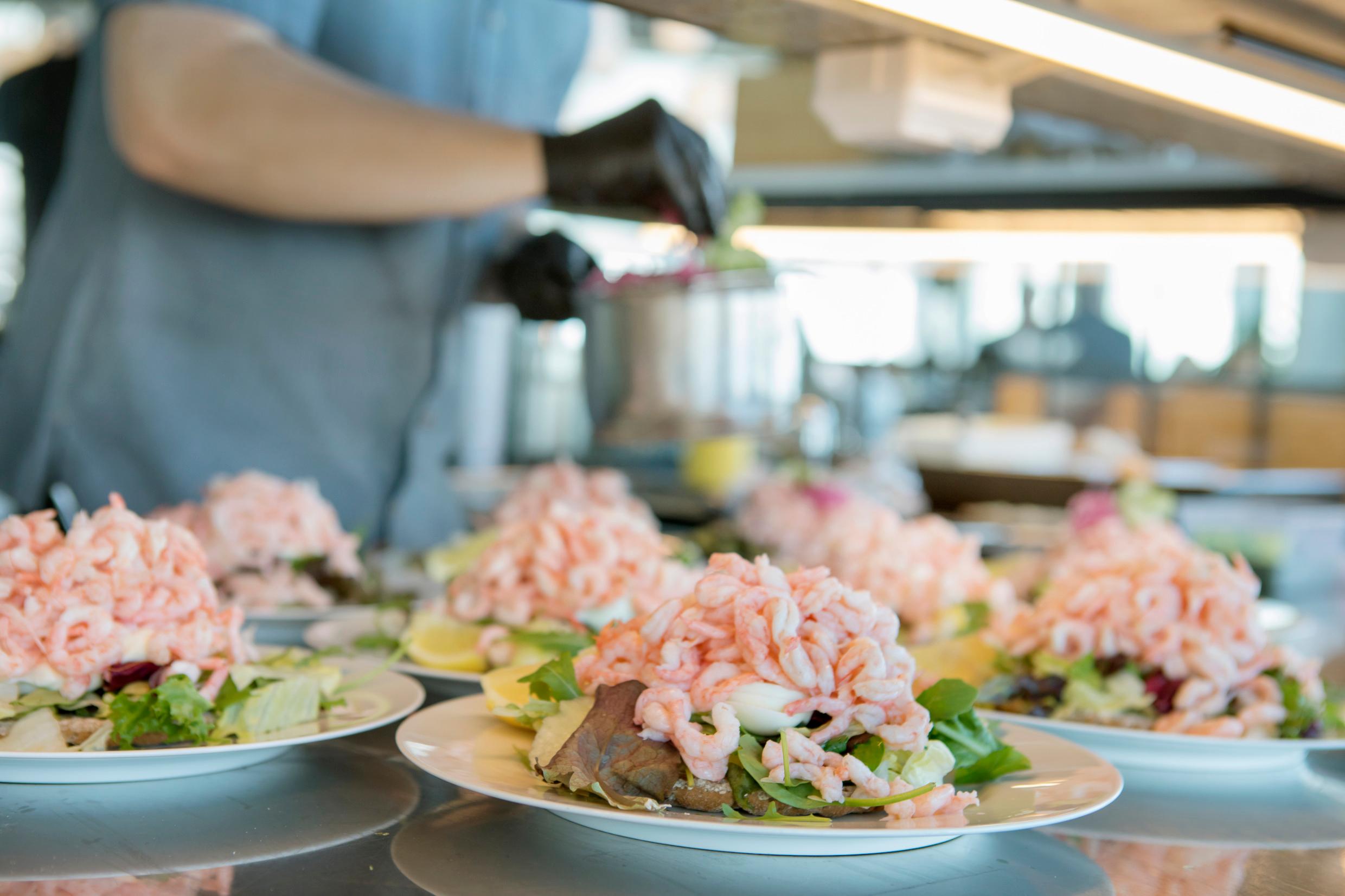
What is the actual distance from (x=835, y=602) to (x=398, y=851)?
28cm

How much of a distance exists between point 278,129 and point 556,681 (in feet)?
3.11

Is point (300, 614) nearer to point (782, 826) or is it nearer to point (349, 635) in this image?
point (349, 635)

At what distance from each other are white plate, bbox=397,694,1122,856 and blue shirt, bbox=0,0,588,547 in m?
1.07

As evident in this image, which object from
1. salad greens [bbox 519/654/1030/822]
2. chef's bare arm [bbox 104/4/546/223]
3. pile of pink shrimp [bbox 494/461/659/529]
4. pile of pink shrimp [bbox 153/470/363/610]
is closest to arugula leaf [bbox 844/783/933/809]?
salad greens [bbox 519/654/1030/822]

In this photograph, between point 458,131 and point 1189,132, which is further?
point 1189,132

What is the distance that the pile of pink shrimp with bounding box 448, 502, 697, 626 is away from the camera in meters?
1.02

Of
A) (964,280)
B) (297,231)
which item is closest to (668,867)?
(297,231)

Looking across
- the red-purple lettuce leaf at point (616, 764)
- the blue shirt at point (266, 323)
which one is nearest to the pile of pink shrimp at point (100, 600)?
the red-purple lettuce leaf at point (616, 764)

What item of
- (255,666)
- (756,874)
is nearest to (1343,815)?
(756,874)

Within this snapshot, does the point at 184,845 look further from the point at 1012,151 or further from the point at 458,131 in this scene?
the point at 1012,151

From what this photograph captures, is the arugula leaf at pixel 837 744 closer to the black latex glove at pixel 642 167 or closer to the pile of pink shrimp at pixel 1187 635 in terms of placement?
the pile of pink shrimp at pixel 1187 635

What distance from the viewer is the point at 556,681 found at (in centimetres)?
75

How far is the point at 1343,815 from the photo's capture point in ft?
2.97

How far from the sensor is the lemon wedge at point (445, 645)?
40.4 inches
